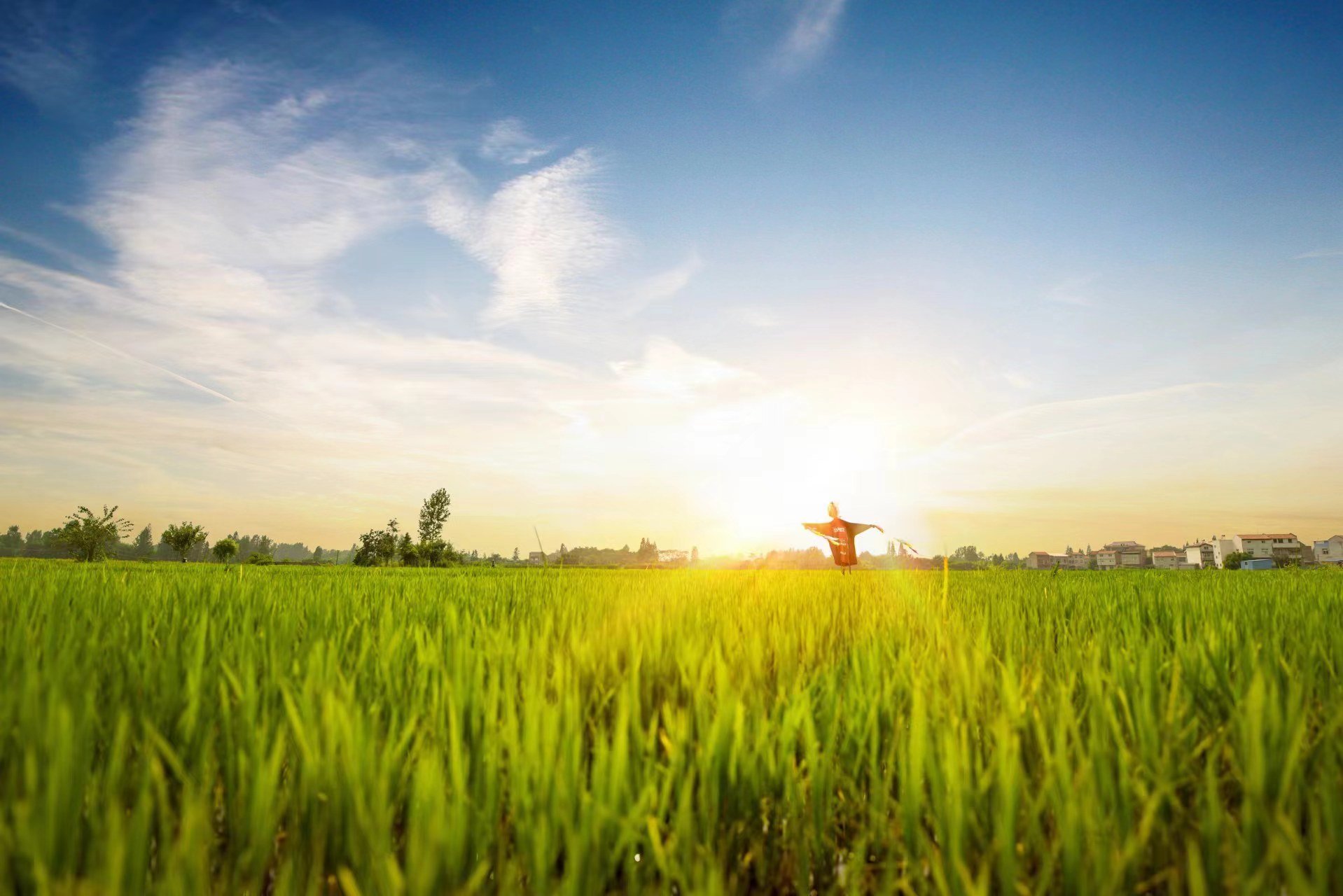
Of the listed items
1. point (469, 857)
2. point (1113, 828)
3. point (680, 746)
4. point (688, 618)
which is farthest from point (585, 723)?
point (688, 618)

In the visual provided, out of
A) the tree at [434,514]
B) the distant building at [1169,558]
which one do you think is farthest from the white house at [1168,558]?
the tree at [434,514]

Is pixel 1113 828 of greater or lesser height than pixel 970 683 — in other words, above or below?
below

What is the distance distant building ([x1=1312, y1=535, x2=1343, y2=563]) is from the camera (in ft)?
339

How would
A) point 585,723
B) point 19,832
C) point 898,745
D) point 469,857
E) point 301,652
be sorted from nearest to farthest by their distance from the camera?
point 19,832
point 469,857
point 898,745
point 585,723
point 301,652

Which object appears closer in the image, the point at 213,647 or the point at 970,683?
the point at 970,683

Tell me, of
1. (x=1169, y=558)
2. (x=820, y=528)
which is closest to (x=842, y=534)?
(x=820, y=528)

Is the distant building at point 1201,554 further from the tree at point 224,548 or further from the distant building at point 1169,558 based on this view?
the tree at point 224,548

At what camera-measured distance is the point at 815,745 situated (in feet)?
4.85

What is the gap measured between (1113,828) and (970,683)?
686 mm

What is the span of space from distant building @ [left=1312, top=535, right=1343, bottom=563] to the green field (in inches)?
5563

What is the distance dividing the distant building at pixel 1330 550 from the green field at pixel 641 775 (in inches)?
5563

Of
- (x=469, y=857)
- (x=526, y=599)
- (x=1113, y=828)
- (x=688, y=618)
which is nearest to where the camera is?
(x=469, y=857)

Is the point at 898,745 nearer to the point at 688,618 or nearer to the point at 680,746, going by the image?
the point at 680,746

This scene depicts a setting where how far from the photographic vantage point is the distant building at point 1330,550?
339 feet
